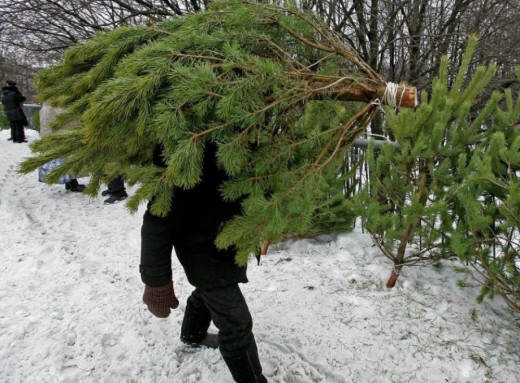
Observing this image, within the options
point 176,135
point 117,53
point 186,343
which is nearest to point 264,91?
point 176,135

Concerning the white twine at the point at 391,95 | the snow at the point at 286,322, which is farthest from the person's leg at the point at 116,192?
the white twine at the point at 391,95

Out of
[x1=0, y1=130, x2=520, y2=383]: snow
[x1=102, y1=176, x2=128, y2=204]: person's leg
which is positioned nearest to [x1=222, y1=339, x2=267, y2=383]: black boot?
[x1=0, y1=130, x2=520, y2=383]: snow

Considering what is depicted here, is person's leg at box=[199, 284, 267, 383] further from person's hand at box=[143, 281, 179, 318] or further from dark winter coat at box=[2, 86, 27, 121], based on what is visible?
dark winter coat at box=[2, 86, 27, 121]

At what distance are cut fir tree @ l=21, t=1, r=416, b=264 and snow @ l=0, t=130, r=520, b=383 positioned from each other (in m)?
0.83

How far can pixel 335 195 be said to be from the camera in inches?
138

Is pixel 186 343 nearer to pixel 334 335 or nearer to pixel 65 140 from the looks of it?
pixel 334 335

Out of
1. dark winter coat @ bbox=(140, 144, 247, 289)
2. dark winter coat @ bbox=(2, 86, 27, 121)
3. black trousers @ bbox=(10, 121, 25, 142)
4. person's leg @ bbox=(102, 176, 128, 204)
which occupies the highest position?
dark winter coat @ bbox=(2, 86, 27, 121)

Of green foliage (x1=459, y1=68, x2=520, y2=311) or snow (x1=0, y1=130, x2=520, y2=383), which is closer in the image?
green foliage (x1=459, y1=68, x2=520, y2=311)

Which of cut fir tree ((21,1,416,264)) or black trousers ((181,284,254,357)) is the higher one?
cut fir tree ((21,1,416,264))

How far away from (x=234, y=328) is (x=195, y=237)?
0.50 meters

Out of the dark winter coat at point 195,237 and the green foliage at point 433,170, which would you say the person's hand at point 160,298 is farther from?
the green foliage at point 433,170

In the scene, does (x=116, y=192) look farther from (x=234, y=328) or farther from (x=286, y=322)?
(x=234, y=328)

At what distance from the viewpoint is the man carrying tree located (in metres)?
1.69

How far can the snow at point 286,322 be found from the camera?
232 centimetres
